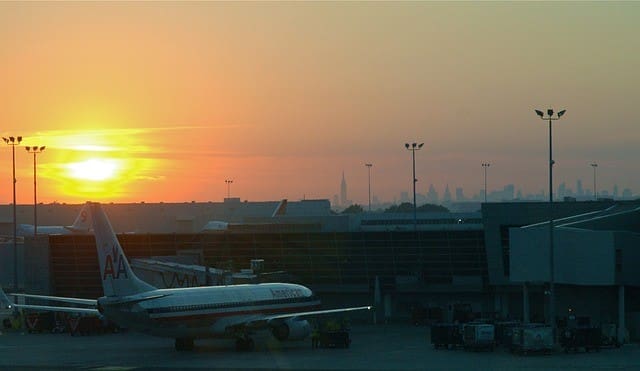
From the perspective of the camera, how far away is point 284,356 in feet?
208

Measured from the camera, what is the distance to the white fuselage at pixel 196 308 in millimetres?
64125

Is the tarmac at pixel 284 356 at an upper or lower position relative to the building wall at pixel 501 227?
lower

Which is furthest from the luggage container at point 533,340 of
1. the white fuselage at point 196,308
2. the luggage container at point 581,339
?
the white fuselage at point 196,308

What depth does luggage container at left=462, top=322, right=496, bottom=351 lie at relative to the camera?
64375 mm

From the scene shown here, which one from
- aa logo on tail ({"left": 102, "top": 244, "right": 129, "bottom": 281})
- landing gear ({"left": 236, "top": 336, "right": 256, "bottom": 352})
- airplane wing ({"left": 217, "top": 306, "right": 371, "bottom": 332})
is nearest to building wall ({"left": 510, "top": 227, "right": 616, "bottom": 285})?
airplane wing ({"left": 217, "top": 306, "right": 371, "bottom": 332})

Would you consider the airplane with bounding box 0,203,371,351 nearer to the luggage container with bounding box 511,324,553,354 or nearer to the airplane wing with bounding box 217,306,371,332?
the airplane wing with bounding box 217,306,371,332

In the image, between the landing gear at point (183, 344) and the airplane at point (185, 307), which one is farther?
the landing gear at point (183, 344)

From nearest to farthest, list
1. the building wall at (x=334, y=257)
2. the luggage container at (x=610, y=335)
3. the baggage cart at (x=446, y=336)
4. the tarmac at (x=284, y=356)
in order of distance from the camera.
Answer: the tarmac at (x=284, y=356)
the luggage container at (x=610, y=335)
the baggage cart at (x=446, y=336)
the building wall at (x=334, y=257)

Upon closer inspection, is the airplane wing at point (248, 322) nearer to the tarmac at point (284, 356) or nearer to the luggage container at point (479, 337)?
the tarmac at point (284, 356)

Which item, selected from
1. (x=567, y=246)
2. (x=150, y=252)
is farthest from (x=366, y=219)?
(x=567, y=246)

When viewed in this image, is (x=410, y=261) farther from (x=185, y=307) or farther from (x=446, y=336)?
(x=185, y=307)

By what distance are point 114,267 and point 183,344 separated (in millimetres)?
7476

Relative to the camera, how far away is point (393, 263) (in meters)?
102

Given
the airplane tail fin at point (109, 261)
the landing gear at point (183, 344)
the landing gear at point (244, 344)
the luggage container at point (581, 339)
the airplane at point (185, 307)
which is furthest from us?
the landing gear at point (244, 344)
